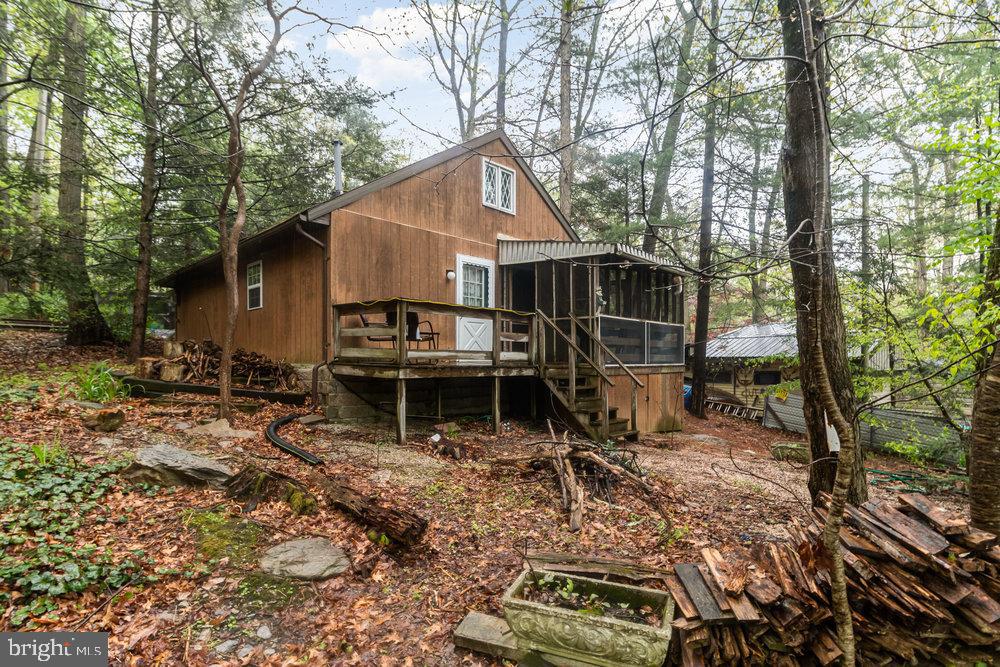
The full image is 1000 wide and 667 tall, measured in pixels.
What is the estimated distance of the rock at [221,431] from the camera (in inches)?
258

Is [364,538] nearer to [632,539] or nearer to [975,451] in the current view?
[632,539]

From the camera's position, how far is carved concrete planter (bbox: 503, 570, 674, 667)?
8.83 ft

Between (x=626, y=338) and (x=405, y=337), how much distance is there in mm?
5765

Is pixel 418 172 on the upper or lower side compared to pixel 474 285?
upper

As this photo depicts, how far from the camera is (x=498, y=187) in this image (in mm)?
12070

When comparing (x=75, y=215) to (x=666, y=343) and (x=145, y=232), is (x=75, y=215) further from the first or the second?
(x=666, y=343)

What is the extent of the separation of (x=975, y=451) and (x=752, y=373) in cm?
1640

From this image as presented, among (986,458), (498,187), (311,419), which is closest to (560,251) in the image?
(498,187)

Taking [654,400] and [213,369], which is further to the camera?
[654,400]

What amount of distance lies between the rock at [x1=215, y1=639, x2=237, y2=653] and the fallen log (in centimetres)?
143

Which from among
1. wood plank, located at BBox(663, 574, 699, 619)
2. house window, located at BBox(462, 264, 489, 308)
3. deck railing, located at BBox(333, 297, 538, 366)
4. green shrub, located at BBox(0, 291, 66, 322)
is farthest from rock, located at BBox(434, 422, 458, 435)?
green shrub, located at BBox(0, 291, 66, 322)

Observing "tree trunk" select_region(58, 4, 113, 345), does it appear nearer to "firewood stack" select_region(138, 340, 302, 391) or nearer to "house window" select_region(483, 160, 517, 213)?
"firewood stack" select_region(138, 340, 302, 391)

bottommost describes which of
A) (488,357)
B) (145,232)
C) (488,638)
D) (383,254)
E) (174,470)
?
(488,638)

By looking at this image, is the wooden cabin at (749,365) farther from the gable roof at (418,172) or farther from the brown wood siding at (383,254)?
the brown wood siding at (383,254)
